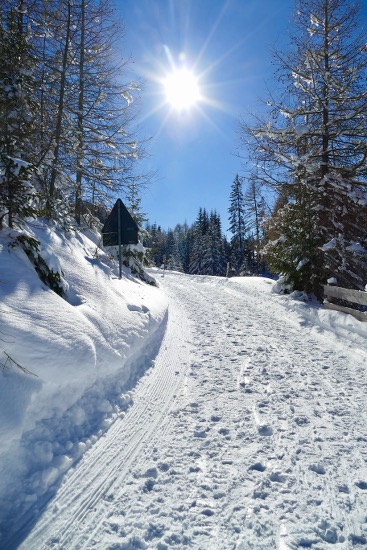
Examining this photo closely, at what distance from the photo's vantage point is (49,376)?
2.87 meters

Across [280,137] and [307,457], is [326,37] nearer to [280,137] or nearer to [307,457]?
[280,137]

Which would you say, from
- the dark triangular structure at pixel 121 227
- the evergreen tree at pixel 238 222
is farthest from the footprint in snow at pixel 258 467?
the evergreen tree at pixel 238 222

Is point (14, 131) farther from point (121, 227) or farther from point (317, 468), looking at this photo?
point (317, 468)

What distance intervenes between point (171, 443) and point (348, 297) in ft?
21.4

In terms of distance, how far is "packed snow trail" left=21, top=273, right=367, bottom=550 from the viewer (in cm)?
184

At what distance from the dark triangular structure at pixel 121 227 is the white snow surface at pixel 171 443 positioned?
13.2 ft

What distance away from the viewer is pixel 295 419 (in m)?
3.10

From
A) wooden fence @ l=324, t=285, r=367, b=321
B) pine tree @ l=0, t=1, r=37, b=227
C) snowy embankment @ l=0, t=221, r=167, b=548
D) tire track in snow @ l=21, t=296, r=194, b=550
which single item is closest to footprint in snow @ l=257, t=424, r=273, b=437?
tire track in snow @ l=21, t=296, r=194, b=550

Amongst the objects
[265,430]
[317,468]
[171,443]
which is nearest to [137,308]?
[171,443]

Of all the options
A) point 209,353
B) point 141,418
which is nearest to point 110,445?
point 141,418

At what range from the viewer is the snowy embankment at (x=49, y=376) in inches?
86.4

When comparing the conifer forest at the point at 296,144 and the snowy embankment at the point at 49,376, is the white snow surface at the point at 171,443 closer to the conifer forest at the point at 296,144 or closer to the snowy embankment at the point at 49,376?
the snowy embankment at the point at 49,376

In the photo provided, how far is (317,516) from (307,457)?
597mm

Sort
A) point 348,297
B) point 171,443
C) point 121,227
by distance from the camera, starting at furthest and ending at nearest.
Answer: point 121,227
point 348,297
point 171,443
